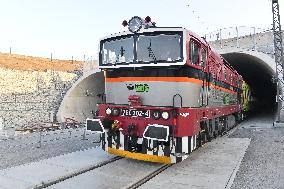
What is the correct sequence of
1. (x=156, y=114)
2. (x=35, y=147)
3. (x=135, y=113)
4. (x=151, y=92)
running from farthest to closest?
(x=35, y=147), (x=135, y=113), (x=151, y=92), (x=156, y=114)

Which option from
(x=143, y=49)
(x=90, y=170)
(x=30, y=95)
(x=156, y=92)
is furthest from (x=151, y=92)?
(x=30, y=95)

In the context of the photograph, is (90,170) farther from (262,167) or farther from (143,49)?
(262,167)

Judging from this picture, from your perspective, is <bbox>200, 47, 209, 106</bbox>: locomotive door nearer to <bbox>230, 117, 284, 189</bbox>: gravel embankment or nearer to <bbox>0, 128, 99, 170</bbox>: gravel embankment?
<bbox>230, 117, 284, 189</bbox>: gravel embankment

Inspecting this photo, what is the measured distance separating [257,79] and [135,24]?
97.0 feet

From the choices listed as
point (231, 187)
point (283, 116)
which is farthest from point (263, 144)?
point (283, 116)

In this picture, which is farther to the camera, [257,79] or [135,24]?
[257,79]

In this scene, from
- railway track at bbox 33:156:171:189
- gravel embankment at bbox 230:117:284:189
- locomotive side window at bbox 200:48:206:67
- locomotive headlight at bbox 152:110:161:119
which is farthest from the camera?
locomotive side window at bbox 200:48:206:67

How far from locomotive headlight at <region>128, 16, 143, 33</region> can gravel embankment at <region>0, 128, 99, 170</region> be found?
3.73m

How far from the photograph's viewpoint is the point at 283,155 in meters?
9.58

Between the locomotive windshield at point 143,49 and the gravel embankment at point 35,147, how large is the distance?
289 centimetres

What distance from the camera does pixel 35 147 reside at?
1081cm

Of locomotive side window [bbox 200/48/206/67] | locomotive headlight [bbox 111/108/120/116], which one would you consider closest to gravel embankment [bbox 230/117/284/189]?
locomotive side window [bbox 200/48/206/67]

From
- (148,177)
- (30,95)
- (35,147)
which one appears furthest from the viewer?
(30,95)

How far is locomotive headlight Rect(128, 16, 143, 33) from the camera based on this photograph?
7.87m
